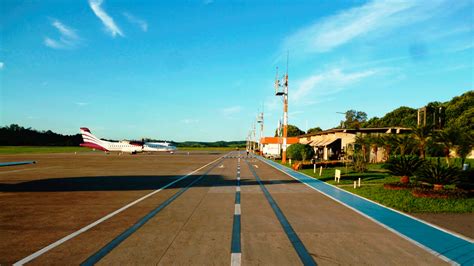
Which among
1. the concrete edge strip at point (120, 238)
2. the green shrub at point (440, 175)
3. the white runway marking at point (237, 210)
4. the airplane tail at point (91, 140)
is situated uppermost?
the airplane tail at point (91, 140)

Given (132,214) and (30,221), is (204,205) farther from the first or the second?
(30,221)

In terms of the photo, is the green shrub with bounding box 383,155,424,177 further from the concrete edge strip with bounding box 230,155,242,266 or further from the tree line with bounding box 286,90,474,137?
the tree line with bounding box 286,90,474,137

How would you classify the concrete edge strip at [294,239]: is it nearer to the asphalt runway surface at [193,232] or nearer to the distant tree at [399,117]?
the asphalt runway surface at [193,232]

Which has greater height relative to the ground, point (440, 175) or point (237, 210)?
point (440, 175)

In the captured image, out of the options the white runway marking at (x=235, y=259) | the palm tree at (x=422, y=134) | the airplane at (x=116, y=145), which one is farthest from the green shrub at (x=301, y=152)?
the airplane at (x=116, y=145)

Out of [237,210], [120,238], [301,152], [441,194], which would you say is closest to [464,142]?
[441,194]

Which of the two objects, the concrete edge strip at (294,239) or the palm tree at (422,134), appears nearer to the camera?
the concrete edge strip at (294,239)

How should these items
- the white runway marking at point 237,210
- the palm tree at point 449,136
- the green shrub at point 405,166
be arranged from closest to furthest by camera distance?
the white runway marking at point 237,210 → the green shrub at point 405,166 → the palm tree at point 449,136

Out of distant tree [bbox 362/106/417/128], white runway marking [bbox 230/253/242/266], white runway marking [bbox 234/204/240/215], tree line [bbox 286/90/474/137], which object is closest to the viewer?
white runway marking [bbox 230/253/242/266]

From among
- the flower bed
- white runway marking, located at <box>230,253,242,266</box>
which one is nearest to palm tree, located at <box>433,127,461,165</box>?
the flower bed

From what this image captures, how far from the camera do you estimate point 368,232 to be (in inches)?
294

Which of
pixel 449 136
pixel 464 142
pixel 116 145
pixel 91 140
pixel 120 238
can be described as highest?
pixel 449 136

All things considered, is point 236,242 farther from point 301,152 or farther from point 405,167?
point 301,152

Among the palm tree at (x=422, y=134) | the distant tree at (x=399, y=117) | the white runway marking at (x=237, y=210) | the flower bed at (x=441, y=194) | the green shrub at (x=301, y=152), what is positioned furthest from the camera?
the distant tree at (x=399, y=117)
